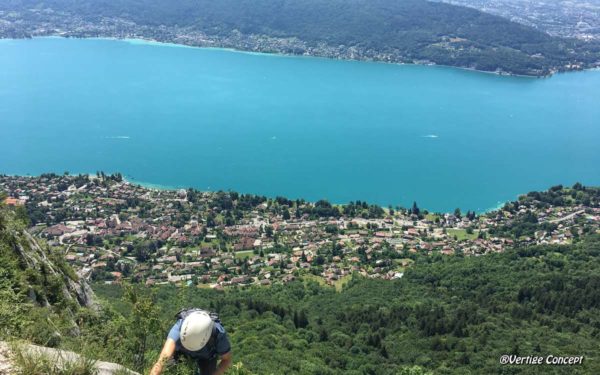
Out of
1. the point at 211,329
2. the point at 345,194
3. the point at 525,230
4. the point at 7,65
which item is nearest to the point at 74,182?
the point at 345,194

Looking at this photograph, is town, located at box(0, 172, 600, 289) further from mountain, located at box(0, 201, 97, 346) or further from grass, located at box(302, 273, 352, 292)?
mountain, located at box(0, 201, 97, 346)

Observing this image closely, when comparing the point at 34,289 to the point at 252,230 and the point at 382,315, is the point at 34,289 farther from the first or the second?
the point at 252,230

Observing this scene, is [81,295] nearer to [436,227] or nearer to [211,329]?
[211,329]

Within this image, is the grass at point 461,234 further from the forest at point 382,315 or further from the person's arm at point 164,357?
the person's arm at point 164,357

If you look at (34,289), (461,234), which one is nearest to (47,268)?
(34,289)

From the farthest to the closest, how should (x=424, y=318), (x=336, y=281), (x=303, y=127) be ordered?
(x=303, y=127) → (x=336, y=281) → (x=424, y=318)

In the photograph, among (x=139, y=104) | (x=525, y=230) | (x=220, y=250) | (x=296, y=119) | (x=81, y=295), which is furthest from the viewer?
(x=139, y=104)
